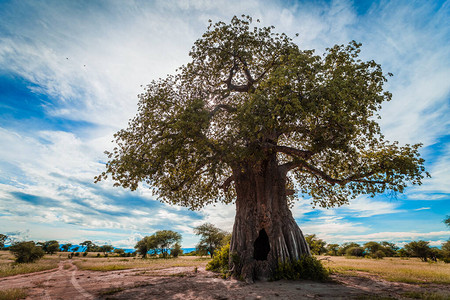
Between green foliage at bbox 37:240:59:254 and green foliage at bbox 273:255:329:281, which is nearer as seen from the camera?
green foliage at bbox 273:255:329:281

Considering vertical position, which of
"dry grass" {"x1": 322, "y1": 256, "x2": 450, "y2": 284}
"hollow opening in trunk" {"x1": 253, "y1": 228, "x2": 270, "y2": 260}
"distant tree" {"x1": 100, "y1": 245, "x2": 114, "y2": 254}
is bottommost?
"distant tree" {"x1": 100, "y1": 245, "x2": 114, "y2": 254}

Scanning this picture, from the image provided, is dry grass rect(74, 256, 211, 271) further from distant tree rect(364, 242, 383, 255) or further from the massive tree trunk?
distant tree rect(364, 242, 383, 255)

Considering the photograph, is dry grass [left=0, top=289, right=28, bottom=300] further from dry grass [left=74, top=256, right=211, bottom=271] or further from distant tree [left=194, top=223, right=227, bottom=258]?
distant tree [left=194, top=223, right=227, bottom=258]

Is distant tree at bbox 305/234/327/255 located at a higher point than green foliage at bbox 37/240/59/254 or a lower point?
higher

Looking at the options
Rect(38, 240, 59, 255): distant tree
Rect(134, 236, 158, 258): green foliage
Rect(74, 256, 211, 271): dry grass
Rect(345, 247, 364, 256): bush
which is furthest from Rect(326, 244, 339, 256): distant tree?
Rect(38, 240, 59, 255): distant tree

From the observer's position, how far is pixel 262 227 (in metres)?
13.7

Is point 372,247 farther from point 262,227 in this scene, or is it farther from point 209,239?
point 262,227

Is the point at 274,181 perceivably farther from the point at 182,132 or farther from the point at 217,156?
the point at 182,132

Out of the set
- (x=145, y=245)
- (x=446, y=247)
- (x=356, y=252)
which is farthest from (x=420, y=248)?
(x=145, y=245)

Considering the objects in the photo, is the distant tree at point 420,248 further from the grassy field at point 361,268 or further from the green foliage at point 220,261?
the green foliage at point 220,261

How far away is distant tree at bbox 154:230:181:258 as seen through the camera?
54.5 meters

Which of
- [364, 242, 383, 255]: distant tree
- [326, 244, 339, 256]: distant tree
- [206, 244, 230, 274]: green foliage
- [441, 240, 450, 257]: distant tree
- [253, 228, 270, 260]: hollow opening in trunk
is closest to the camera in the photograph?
[253, 228, 270, 260]: hollow opening in trunk

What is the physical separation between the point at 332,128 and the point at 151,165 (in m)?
9.44

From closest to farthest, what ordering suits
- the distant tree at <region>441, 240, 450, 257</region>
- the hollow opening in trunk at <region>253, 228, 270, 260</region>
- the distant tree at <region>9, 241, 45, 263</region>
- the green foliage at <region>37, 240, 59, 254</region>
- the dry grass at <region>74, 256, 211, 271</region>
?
the hollow opening in trunk at <region>253, 228, 270, 260</region> → the dry grass at <region>74, 256, 211, 271</region> → the distant tree at <region>9, 241, 45, 263</region> → the distant tree at <region>441, 240, 450, 257</region> → the green foliage at <region>37, 240, 59, 254</region>
